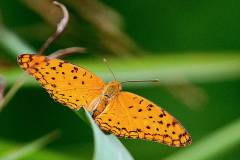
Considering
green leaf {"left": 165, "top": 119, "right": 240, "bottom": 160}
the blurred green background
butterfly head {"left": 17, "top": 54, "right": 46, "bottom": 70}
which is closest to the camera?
butterfly head {"left": 17, "top": 54, "right": 46, "bottom": 70}

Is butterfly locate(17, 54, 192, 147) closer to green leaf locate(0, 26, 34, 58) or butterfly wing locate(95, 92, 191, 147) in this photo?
butterfly wing locate(95, 92, 191, 147)

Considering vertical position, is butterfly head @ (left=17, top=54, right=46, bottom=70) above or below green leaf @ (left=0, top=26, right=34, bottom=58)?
above

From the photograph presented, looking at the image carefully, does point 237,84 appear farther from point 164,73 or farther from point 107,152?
point 107,152

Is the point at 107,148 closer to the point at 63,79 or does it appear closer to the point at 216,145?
the point at 63,79

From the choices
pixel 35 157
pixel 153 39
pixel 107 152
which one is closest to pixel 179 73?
pixel 35 157

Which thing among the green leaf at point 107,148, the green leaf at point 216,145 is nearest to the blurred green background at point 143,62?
the green leaf at point 216,145

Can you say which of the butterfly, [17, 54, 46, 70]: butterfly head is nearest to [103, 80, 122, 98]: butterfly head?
the butterfly
